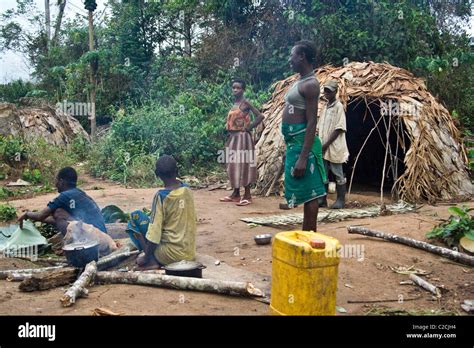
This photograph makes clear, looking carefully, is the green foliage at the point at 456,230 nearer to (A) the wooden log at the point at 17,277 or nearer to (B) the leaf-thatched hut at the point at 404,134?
(B) the leaf-thatched hut at the point at 404,134

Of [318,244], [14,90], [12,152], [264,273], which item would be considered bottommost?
[264,273]

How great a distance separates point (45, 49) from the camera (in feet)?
63.7

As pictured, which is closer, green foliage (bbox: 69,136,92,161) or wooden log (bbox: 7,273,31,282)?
wooden log (bbox: 7,273,31,282)

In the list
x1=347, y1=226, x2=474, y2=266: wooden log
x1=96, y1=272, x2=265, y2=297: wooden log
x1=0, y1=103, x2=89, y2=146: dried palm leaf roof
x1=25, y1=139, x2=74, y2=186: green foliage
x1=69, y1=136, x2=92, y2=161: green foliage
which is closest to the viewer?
x1=96, y1=272, x2=265, y2=297: wooden log

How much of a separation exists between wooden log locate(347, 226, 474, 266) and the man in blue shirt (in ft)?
8.57

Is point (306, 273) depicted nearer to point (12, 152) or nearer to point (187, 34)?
point (12, 152)

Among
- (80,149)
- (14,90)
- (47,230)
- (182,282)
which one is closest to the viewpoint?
(182,282)

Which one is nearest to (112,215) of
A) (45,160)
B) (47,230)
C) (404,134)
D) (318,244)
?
(47,230)

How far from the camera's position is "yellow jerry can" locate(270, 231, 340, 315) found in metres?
2.74

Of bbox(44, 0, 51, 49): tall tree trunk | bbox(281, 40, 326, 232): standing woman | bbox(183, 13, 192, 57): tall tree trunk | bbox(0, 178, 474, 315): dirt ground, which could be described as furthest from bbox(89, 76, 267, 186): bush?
bbox(44, 0, 51, 49): tall tree trunk

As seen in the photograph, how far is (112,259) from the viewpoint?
419 cm

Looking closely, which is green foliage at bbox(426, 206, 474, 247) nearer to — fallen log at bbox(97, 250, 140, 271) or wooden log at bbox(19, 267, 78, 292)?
fallen log at bbox(97, 250, 140, 271)

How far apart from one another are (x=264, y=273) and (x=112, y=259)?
128cm

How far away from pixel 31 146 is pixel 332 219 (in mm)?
7276
